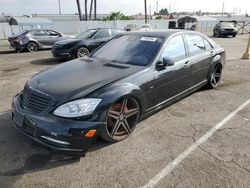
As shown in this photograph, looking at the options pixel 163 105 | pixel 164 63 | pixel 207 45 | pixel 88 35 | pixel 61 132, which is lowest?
pixel 163 105

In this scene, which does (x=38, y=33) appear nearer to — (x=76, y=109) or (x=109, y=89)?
(x=109, y=89)

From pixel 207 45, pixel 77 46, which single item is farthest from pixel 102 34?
pixel 207 45

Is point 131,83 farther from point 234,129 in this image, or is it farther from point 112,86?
point 234,129

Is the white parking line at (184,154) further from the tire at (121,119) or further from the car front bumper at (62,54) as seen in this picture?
the car front bumper at (62,54)

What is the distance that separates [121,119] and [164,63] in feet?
3.89

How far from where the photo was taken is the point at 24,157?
10.0 ft

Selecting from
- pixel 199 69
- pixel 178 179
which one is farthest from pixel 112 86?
pixel 199 69

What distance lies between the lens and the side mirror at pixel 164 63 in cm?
377

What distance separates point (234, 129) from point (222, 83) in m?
2.95

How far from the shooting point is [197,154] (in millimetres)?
3162

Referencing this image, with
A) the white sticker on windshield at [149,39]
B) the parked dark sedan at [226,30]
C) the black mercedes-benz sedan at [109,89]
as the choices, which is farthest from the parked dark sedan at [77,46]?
the parked dark sedan at [226,30]

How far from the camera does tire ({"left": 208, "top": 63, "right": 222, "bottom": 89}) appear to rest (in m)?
5.62

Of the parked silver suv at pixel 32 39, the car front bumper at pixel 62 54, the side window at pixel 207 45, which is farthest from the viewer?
the parked silver suv at pixel 32 39

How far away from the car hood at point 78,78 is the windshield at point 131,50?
206mm
